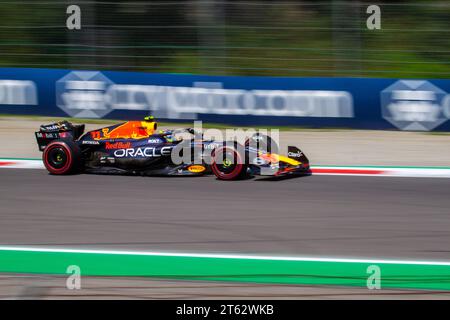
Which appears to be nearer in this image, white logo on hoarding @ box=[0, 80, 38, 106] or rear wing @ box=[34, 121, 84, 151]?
rear wing @ box=[34, 121, 84, 151]

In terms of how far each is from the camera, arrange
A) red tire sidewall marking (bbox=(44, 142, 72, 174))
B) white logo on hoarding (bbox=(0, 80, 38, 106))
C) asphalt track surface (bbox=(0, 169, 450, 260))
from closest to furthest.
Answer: asphalt track surface (bbox=(0, 169, 450, 260))
red tire sidewall marking (bbox=(44, 142, 72, 174))
white logo on hoarding (bbox=(0, 80, 38, 106))

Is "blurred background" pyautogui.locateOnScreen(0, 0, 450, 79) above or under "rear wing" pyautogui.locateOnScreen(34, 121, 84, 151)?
above

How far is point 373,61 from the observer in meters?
13.8

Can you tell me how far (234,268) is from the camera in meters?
6.40

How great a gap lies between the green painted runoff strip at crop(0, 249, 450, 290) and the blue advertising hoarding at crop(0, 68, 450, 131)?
22.0 ft

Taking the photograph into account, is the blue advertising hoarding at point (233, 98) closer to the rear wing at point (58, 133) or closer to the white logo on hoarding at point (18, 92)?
the white logo on hoarding at point (18, 92)

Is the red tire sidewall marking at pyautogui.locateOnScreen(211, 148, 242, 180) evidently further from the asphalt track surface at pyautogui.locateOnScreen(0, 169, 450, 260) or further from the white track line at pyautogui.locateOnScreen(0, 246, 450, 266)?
the white track line at pyautogui.locateOnScreen(0, 246, 450, 266)

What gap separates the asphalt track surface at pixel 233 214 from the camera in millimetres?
7191

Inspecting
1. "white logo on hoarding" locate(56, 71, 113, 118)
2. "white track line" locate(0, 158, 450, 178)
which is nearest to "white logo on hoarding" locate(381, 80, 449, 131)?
"white track line" locate(0, 158, 450, 178)

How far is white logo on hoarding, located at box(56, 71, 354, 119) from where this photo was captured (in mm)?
13328

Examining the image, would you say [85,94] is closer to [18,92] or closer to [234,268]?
[18,92]

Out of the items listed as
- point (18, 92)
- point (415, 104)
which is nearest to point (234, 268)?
point (415, 104)

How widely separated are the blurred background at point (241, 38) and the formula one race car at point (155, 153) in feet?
14.0
